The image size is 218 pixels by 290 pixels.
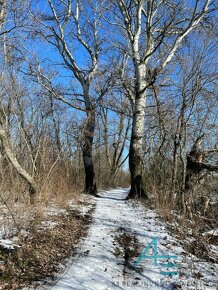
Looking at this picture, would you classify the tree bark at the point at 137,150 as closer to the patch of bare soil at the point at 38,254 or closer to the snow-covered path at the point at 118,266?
the snow-covered path at the point at 118,266

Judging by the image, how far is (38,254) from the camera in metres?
4.43

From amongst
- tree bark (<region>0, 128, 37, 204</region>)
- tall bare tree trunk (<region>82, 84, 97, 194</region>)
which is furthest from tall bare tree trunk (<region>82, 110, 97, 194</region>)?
tree bark (<region>0, 128, 37, 204</region>)

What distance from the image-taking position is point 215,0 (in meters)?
12.0

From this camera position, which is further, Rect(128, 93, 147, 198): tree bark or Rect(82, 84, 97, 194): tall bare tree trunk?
Rect(82, 84, 97, 194): tall bare tree trunk

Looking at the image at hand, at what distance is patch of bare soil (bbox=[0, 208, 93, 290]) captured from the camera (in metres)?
3.68

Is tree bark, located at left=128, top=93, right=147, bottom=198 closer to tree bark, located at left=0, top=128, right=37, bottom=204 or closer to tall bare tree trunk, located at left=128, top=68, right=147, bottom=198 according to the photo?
tall bare tree trunk, located at left=128, top=68, right=147, bottom=198

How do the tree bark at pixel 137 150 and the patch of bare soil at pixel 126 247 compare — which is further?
the tree bark at pixel 137 150

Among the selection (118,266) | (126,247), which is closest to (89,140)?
(126,247)

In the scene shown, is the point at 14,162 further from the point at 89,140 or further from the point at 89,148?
the point at 89,148

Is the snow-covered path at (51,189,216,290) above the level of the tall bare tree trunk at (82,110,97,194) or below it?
below

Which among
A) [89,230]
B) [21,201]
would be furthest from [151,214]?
[21,201]

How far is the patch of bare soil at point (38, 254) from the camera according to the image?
12.1 ft

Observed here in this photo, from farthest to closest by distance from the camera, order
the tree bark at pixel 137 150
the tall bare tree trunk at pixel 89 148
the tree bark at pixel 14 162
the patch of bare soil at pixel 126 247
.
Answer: the tall bare tree trunk at pixel 89 148 → the tree bark at pixel 137 150 → the tree bark at pixel 14 162 → the patch of bare soil at pixel 126 247

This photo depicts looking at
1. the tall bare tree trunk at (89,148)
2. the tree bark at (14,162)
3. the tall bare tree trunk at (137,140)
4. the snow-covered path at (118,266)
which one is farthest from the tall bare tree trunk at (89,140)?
the snow-covered path at (118,266)
